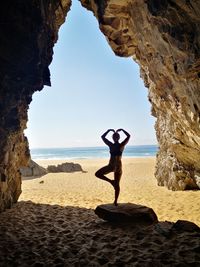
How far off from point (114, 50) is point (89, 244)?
35.2ft

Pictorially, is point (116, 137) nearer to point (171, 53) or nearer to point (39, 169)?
point (171, 53)

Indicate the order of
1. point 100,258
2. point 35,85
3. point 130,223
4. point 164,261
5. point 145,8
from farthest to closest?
1. point 35,85
2. point 145,8
3. point 130,223
4. point 100,258
5. point 164,261

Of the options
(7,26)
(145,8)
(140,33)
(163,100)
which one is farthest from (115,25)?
(7,26)

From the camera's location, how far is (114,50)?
14625 mm

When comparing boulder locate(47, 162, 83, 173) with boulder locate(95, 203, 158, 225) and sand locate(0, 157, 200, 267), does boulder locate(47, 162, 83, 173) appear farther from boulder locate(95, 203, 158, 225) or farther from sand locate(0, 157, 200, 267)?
boulder locate(95, 203, 158, 225)

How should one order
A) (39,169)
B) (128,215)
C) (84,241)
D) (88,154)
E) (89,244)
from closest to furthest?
(89,244) < (84,241) < (128,215) < (39,169) < (88,154)

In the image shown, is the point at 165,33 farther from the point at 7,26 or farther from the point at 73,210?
the point at 73,210

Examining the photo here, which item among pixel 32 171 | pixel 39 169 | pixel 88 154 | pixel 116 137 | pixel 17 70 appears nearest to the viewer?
pixel 116 137

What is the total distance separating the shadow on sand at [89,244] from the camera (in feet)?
18.3

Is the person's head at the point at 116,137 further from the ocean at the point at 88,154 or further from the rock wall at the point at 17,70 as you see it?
the ocean at the point at 88,154

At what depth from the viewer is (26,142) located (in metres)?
13.2

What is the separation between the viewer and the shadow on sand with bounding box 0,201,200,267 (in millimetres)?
5566

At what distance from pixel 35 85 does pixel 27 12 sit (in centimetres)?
282

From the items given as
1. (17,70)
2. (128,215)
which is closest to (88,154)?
(17,70)
